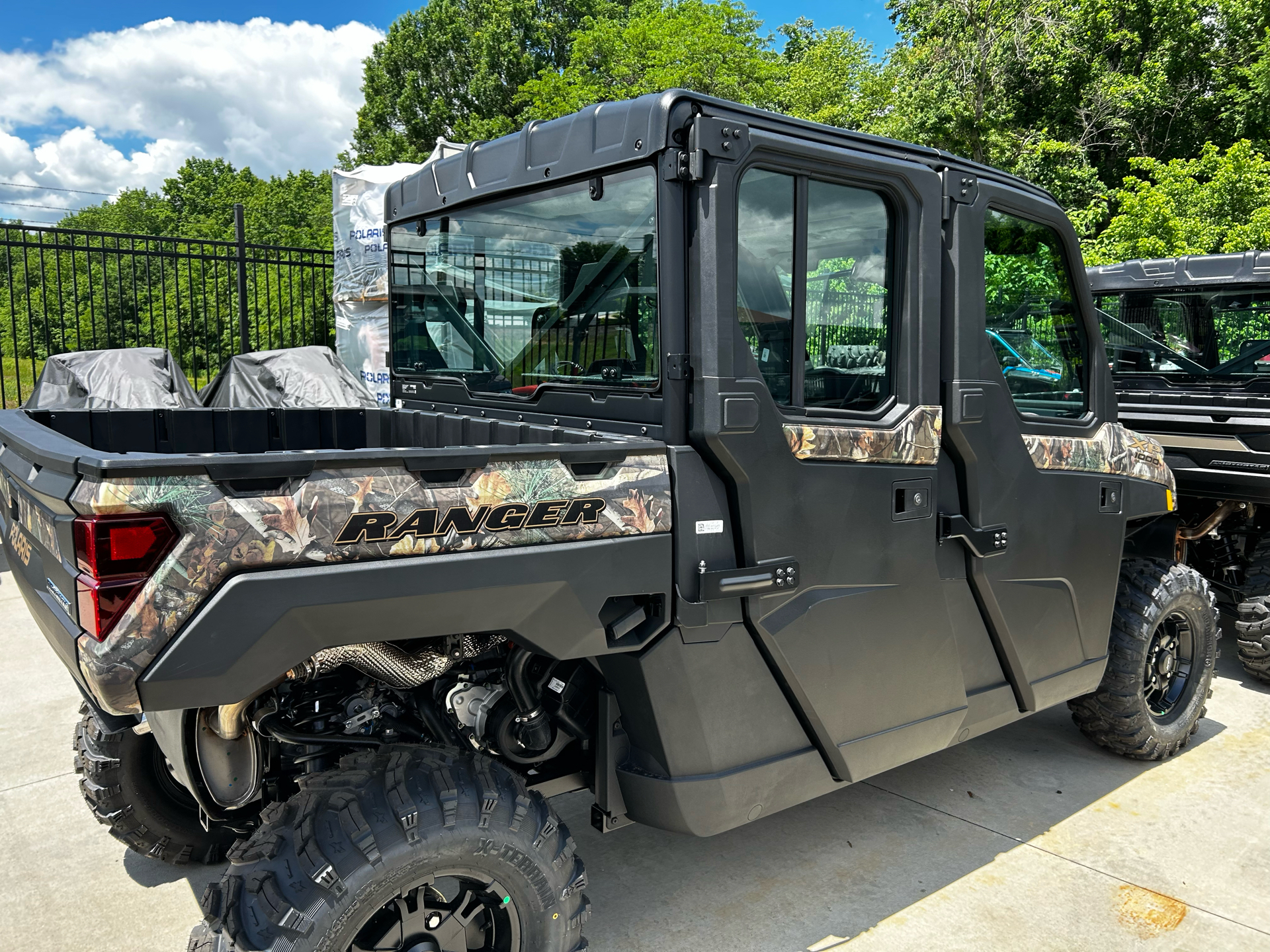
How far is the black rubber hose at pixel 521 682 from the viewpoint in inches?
99.6

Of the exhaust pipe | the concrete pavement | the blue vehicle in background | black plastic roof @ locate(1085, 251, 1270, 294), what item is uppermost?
black plastic roof @ locate(1085, 251, 1270, 294)

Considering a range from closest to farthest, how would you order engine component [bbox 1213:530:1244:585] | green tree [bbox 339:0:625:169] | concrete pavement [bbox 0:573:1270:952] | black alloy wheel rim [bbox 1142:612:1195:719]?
concrete pavement [bbox 0:573:1270:952] < black alloy wheel rim [bbox 1142:612:1195:719] < engine component [bbox 1213:530:1244:585] < green tree [bbox 339:0:625:169]

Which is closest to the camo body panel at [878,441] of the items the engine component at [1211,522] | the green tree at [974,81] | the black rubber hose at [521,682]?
the black rubber hose at [521,682]

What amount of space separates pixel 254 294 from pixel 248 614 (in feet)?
33.5

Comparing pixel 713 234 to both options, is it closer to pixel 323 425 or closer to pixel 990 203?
pixel 990 203

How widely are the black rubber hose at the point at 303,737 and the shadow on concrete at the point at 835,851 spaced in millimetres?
1050

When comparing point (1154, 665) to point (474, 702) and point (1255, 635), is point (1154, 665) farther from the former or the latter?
point (474, 702)

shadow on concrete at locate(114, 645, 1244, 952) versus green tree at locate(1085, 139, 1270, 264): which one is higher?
green tree at locate(1085, 139, 1270, 264)

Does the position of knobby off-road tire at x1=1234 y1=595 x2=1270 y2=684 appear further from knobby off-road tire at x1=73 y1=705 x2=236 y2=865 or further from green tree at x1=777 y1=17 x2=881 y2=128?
green tree at x1=777 y1=17 x2=881 y2=128

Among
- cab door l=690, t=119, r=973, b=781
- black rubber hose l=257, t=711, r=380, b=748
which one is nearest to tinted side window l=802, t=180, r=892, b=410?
cab door l=690, t=119, r=973, b=781

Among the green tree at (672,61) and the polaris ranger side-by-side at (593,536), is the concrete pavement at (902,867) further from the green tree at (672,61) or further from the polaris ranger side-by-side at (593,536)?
the green tree at (672,61)

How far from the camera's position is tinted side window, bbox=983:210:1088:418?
320 cm

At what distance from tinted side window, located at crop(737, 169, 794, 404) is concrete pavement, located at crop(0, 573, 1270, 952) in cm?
171

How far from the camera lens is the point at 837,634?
2.77 meters
